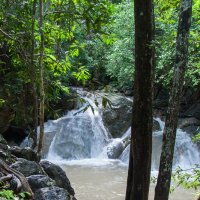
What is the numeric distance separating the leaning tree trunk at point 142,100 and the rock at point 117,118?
32.8 ft

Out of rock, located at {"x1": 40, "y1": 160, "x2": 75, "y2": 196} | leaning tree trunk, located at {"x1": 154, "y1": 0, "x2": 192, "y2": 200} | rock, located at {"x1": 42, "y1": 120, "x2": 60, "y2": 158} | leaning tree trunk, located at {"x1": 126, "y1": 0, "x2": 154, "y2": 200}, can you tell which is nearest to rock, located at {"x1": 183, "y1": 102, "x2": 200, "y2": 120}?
rock, located at {"x1": 42, "y1": 120, "x2": 60, "y2": 158}

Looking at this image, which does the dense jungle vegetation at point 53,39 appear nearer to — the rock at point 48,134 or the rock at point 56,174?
the rock at point 56,174

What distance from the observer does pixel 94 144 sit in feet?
43.7

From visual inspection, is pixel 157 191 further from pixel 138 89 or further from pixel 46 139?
pixel 46 139

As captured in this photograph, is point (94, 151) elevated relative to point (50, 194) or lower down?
lower down

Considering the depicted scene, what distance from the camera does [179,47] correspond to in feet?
13.3

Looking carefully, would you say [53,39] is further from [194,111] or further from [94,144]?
[194,111]

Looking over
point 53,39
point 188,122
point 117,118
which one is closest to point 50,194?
point 53,39

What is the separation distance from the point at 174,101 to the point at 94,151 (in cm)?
924

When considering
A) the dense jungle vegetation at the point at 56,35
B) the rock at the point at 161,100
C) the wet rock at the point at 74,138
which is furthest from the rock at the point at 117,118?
the dense jungle vegetation at the point at 56,35

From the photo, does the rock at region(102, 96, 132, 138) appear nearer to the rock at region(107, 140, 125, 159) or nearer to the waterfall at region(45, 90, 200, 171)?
the waterfall at region(45, 90, 200, 171)

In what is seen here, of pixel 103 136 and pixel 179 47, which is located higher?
pixel 179 47

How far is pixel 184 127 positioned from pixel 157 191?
32.6ft

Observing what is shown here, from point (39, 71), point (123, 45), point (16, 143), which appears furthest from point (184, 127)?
point (39, 71)
